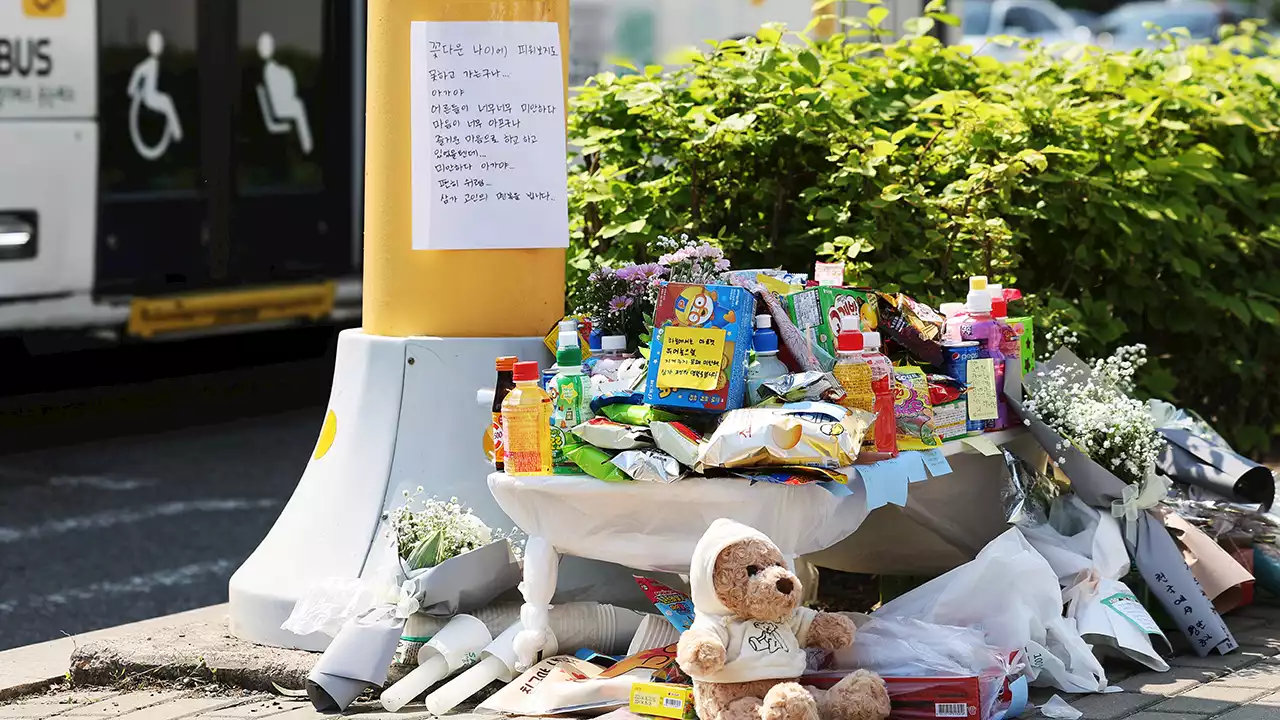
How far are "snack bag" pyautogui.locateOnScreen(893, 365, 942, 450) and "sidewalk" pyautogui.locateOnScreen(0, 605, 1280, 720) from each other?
0.68m

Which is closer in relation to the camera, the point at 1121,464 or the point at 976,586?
the point at 976,586

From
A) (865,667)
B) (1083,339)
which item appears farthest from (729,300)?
(1083,339)

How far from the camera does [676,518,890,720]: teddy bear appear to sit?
3.59 metres

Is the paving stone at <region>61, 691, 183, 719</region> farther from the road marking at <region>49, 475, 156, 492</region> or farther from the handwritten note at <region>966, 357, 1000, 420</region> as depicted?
the road marking at <region>49, 475, 156, 492</region>

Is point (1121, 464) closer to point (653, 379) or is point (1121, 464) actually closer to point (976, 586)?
point (976, 586)

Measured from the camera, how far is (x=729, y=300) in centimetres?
400

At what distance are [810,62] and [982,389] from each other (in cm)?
148

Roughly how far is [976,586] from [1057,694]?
32 cm

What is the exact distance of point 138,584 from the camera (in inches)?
230

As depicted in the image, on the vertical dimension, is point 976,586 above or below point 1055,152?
below

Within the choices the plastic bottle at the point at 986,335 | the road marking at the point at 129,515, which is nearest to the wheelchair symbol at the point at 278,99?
the road marking at the point at 129,515

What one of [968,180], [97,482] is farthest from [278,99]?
[968,180]

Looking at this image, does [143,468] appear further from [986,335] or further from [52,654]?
[986,335]

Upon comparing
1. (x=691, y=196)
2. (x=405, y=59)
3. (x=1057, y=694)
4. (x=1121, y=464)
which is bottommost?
(x=1057, y=694)
